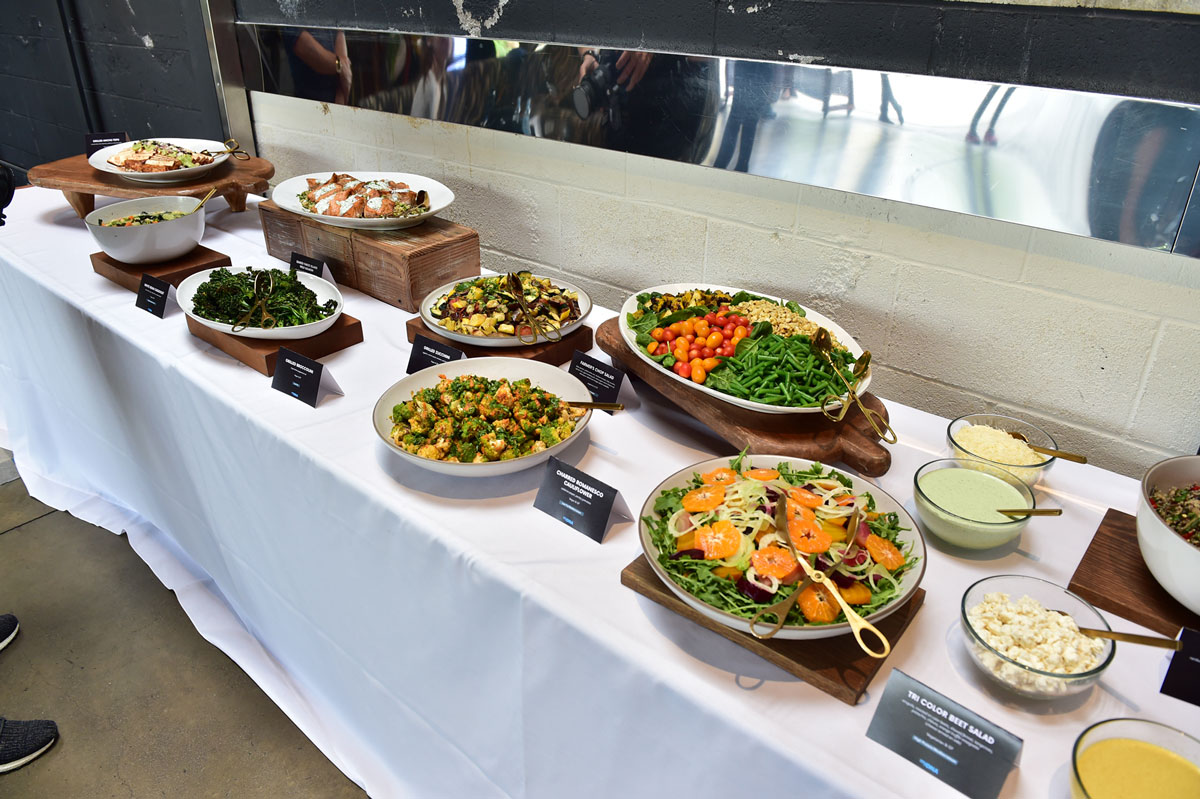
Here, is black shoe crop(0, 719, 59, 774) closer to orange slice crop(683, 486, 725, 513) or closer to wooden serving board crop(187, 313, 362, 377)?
wooden serving board crop(187, 313, 362, 377)

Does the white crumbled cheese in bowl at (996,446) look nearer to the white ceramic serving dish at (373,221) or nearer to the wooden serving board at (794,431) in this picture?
the wooden serving board at (794,431)

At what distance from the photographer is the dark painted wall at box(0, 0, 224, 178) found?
2865mm

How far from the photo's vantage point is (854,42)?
140cm

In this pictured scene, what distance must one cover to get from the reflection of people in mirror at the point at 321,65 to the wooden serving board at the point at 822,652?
203 centimetres

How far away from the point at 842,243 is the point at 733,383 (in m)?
0.50

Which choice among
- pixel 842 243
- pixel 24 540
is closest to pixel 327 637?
pixel 842 243

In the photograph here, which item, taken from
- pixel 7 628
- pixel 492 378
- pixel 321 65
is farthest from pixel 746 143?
pixel 7 628

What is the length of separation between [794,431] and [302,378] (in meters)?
0.93

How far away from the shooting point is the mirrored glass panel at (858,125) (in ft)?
3.89

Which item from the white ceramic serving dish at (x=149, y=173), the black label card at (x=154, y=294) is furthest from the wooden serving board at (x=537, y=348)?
the white ceramic serving dish at (x=149, y=173)

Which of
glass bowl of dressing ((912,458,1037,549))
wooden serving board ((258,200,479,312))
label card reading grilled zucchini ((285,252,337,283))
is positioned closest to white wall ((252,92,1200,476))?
wooden serving board ((258,200,479,312))

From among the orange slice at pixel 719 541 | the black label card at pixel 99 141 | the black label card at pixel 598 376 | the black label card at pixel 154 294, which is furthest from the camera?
the black label card at pixel 99 141

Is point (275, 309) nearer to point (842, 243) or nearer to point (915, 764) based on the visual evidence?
point (842, 243)

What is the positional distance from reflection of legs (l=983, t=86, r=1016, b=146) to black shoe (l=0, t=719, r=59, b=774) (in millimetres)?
2314
